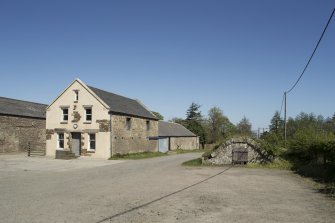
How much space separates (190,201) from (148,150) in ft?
105

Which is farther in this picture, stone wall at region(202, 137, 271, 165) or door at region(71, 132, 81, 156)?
door at region(71, 132, 81, 156)

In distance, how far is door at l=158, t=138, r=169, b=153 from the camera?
48.9 meters

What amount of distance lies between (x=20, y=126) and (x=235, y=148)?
1025 inches

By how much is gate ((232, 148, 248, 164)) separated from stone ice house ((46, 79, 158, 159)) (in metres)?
12.9

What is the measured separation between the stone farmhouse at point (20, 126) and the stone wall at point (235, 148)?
1970cm

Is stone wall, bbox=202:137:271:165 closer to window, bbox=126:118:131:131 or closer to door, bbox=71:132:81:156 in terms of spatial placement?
window, bbox=126:118:131:131

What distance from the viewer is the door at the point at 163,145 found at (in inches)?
1927

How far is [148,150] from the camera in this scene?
1750 inches

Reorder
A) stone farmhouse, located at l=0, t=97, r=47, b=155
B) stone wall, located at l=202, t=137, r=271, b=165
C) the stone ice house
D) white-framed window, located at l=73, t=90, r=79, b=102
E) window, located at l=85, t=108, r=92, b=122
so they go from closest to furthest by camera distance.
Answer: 1. stone wall, located at l=202, t=137, r=271, b=165
2. the stone ice house
3. window, located at l=85, t=108, r=92, b=122
4. white-framed window, located at l=73, t=90, r=79, b=102
5. stone farmhouse, located at l=0, t=97, r=47, b=155

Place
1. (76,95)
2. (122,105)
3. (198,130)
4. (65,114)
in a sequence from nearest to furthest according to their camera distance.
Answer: (76,95) → (65,114) → (122,105) → (198,130)

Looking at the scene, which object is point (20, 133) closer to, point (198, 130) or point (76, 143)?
point (76, 143)

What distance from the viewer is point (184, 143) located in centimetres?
6034

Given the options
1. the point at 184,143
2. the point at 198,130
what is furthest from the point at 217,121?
the point at 184,143

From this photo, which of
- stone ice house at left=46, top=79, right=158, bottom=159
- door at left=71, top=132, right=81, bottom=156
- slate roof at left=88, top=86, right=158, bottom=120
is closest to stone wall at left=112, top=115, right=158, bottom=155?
stone ice house at left=46, top=79, right=158, bottom=159
